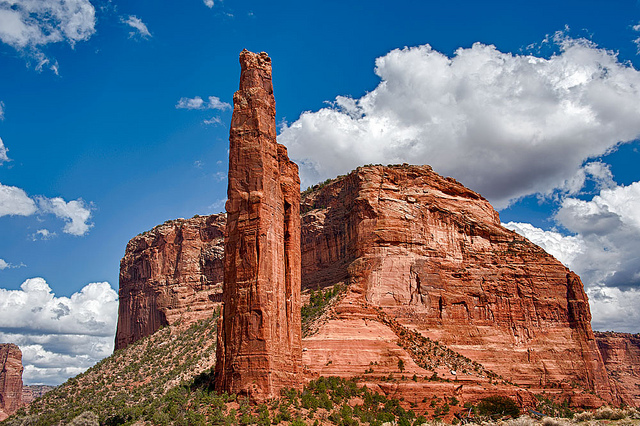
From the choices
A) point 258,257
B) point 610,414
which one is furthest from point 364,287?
point 610,414

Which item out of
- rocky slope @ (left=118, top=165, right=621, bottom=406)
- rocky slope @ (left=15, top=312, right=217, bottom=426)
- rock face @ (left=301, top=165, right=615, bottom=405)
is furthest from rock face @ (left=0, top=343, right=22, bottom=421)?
rock face @ (left=301, top=165, right=615, bottom=405)

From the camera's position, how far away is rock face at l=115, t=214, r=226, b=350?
91500mm

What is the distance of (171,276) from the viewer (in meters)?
94.4

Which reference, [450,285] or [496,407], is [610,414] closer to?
[496,407]

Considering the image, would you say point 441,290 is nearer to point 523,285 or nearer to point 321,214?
point 523,285

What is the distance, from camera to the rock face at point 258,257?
1469 inches

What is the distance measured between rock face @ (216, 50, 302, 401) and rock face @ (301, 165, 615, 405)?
74.7 ft

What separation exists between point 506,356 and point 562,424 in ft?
134

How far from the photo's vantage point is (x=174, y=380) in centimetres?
6272

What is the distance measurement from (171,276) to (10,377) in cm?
6146

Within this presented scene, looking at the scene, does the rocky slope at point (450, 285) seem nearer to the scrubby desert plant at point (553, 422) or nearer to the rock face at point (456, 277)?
the rock face at point (456, 277)

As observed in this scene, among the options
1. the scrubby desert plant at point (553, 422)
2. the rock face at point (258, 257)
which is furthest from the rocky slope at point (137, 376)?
the scrubby desert plant at point (553, 422)

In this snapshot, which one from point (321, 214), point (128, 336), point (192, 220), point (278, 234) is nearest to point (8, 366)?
point (128, 336)

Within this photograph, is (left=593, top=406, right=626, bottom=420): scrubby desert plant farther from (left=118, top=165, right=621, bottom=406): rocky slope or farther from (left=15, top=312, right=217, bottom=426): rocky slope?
(left=15, top=312, right=217, bottom=426): rocky slope
